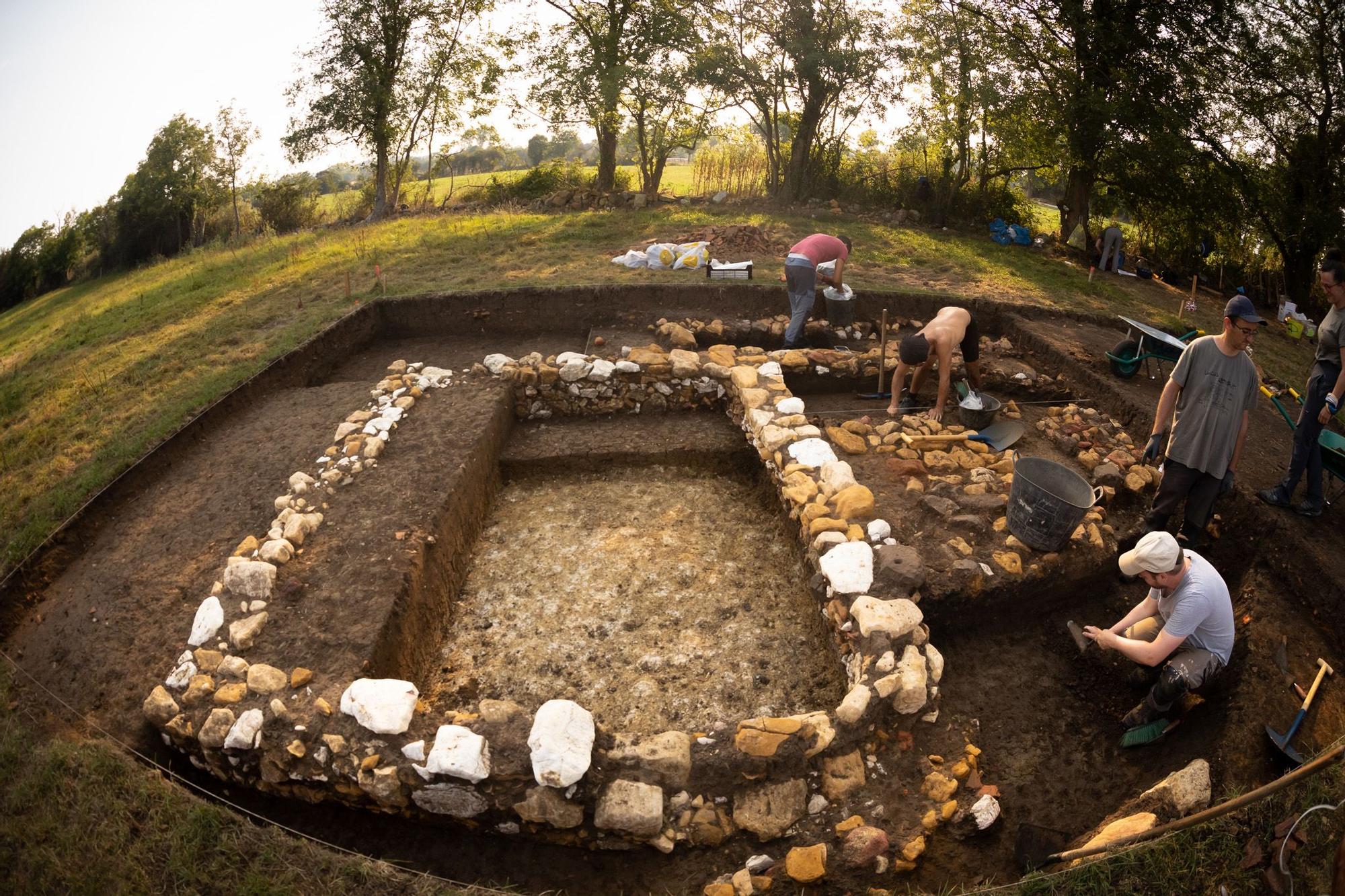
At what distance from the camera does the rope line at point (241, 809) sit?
2855 mm

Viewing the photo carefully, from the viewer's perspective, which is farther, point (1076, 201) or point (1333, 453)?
point (1076, 201)

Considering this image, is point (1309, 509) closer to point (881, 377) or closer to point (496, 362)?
point (881, 377)

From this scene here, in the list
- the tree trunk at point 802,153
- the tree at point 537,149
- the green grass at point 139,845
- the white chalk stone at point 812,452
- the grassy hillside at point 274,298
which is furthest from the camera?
the tree at point 537,149

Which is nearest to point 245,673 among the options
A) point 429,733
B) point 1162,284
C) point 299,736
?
point 299,736

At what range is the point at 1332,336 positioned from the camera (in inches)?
173

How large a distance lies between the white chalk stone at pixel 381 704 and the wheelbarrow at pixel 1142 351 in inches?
258

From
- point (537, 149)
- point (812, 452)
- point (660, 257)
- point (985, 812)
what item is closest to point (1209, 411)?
point (812, 452)

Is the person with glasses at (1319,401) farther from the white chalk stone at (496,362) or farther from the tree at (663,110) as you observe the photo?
the tree at (663,110)

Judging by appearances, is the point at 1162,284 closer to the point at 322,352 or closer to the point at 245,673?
the point at 322,352

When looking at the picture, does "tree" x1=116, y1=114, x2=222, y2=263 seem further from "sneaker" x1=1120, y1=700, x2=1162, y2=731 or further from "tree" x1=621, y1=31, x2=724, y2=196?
"sneaker" x1=1120, y1=700, x2=1162, y2=731

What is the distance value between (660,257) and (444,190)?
1200 centimetres

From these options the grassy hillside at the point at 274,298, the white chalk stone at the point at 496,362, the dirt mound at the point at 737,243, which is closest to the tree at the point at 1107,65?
the grassy hillside at the point at 274,298

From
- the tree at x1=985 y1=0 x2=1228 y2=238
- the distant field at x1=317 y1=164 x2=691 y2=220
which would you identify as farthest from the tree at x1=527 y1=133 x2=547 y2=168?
the tree at x1=985 y1=0 x2=1228 y2=238

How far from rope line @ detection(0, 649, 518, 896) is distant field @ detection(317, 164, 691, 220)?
14.2 meters
